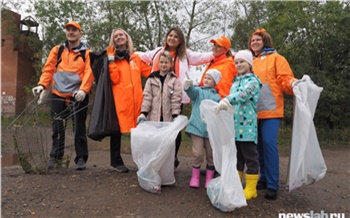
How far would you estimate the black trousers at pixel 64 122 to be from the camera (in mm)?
4047

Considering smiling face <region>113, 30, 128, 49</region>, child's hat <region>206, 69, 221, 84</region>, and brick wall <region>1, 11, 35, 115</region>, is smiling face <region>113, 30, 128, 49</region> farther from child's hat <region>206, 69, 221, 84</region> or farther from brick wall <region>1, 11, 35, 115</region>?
brick wall <region>1, 11, 35, 115</region>

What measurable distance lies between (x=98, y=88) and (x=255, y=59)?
191 centimetres

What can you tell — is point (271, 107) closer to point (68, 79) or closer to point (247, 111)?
point (247, 111)

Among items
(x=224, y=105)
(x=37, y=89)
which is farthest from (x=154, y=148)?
(x=37, y=89)

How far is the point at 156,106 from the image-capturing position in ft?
11.9

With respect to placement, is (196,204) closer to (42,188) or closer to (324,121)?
(42,188)

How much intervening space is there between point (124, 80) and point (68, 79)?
767 millimetres

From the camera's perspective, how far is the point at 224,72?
12.0 feet

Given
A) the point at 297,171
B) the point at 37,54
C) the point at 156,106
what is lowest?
the point at 297,171

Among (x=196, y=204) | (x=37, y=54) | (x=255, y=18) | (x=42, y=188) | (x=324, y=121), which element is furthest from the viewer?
(x=37, y=54)

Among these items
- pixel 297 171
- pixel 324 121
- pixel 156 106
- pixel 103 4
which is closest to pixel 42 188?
pixel 156 106

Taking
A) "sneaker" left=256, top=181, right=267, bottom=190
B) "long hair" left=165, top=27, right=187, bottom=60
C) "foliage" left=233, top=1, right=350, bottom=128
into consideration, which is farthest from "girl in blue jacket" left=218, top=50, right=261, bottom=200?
"foliage" left=233, top=1, right=350, bottom=128

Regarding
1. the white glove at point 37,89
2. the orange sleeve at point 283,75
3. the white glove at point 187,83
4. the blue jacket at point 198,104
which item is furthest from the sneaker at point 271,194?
the white glove at point 37,89

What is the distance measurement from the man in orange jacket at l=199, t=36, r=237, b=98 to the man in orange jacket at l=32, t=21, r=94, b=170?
1.59m
